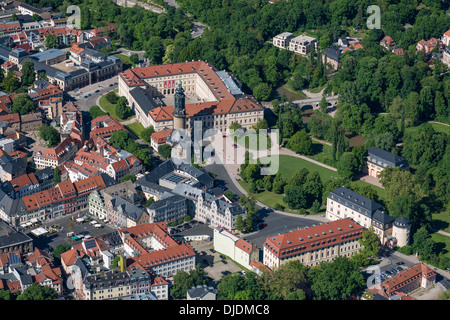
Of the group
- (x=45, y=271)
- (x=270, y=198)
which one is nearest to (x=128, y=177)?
(x=270, y=198)

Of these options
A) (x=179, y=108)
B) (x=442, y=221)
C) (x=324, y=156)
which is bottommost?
(x=442, y=221)

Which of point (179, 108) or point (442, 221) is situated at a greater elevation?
point (179, 108)

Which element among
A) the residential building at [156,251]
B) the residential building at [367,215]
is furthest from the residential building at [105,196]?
the residential building at [367,215]

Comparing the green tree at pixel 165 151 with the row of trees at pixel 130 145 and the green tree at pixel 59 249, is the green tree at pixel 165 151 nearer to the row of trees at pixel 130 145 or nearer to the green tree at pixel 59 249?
the row of trees at pixel 130 145

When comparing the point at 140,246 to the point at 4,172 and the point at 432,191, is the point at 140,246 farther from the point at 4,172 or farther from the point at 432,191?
the point at 432,191

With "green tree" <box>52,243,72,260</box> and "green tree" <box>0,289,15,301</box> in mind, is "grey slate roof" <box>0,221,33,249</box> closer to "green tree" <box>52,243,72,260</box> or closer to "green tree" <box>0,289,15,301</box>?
"green tree" <box>52,243,72,260</box>

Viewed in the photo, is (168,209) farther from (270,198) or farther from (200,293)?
(200,293)

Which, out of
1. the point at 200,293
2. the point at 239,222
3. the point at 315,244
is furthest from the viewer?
the point at 239,222
